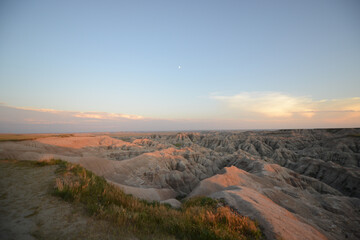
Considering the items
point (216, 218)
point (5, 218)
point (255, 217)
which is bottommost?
point (255, 217)

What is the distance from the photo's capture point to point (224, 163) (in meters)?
35.7

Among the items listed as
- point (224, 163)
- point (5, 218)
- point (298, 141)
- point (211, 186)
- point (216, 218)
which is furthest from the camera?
point (298, 141)

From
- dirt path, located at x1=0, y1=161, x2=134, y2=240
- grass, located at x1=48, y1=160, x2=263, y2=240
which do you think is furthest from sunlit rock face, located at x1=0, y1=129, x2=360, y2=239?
dirt path, located at x1=0, y1=161, x2=134, y2=240

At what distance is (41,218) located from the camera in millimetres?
4320

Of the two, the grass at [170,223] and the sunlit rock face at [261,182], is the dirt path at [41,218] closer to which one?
the grass at [170,223]

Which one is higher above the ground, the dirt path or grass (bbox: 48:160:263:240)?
the dirt path

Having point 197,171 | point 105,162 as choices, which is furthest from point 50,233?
point 197,171

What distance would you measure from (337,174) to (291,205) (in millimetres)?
23291

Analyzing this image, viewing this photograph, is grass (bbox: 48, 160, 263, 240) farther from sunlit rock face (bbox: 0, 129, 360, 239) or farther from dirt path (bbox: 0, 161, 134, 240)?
sunlit rock face (bbox: 0, 129, 360, 239)

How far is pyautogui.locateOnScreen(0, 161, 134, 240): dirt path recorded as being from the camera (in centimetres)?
366

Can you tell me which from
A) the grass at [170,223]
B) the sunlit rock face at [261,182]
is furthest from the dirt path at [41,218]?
the sunlit rock face at [261,182]

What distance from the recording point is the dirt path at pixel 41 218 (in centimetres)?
366

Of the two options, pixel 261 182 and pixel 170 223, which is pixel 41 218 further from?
pixel 261 182

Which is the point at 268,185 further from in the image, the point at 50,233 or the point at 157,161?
the point at 50,233
